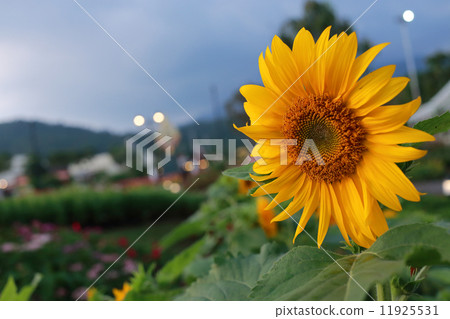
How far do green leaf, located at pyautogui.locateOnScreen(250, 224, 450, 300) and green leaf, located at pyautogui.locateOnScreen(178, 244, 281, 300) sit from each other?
0.80 feet

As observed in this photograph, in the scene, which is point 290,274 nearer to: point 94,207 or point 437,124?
point 437,124

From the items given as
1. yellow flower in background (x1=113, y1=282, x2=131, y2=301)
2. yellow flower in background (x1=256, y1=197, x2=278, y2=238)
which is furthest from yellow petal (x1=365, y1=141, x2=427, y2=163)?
yellow flower in background (x1=256, y1=197, x2=278, y2=238)

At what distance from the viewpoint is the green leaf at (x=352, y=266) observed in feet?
1.28

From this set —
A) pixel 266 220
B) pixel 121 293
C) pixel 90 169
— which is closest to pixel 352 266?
pixel 121 293

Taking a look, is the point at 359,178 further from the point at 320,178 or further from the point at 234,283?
the point at 234,283

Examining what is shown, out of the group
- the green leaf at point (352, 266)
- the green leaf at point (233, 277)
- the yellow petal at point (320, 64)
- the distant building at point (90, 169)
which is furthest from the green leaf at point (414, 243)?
the distant building at point (90, 169)

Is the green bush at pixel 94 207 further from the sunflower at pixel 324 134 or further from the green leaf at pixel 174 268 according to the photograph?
the sunflower at pixel 324 134

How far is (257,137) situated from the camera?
0.54 meters

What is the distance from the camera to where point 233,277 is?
0.77 metres

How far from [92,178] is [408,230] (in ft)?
43.7

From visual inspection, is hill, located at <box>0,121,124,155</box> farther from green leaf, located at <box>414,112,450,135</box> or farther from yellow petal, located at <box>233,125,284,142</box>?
green leaf, located at <box>414,112,450,135</box>

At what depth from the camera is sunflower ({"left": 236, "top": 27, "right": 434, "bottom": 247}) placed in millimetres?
503

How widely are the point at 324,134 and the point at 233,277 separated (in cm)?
34
